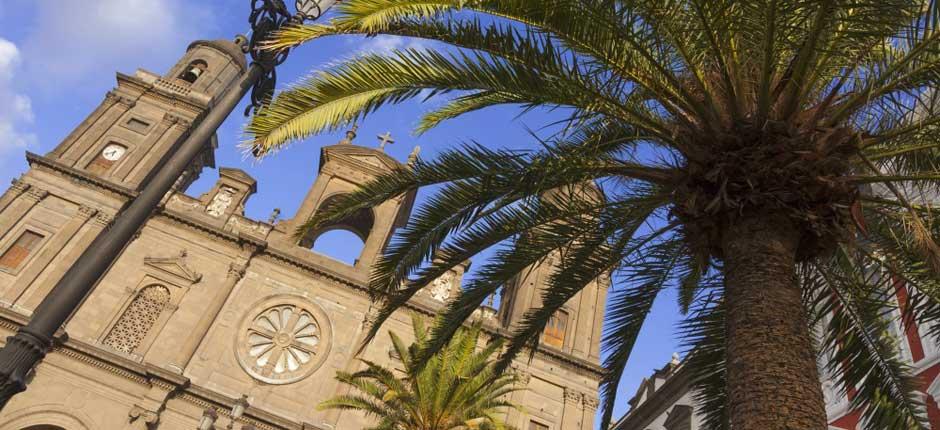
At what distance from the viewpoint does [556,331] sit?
93.4 feet

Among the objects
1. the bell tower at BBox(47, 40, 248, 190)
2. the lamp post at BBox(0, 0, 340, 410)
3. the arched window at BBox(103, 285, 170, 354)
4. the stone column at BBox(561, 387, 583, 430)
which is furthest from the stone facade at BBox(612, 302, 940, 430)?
the bell tower at BBox(47, 40, 248, 190)

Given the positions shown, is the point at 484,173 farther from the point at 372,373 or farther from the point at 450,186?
the point at 372,373

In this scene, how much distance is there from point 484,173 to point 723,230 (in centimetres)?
251

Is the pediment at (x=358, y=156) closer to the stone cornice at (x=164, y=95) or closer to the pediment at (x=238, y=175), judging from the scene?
the pediment at (x=238, y=175)

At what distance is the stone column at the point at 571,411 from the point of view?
25578 millimetres

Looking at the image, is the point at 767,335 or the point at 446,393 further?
the point at 446,393

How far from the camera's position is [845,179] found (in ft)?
18.8

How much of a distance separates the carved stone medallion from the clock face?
9.85 m

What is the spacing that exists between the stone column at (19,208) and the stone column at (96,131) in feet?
5.66

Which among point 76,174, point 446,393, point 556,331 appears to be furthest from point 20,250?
point 556,331

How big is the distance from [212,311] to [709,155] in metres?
23.3

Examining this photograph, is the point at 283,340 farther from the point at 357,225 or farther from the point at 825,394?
the point at 825,394

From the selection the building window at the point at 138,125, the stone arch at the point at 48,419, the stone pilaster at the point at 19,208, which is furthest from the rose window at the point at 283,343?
the building window at the point at 138,125

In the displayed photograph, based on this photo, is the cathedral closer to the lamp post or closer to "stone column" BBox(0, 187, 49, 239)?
"stone column" BBox(0, 187, 49, 239)
